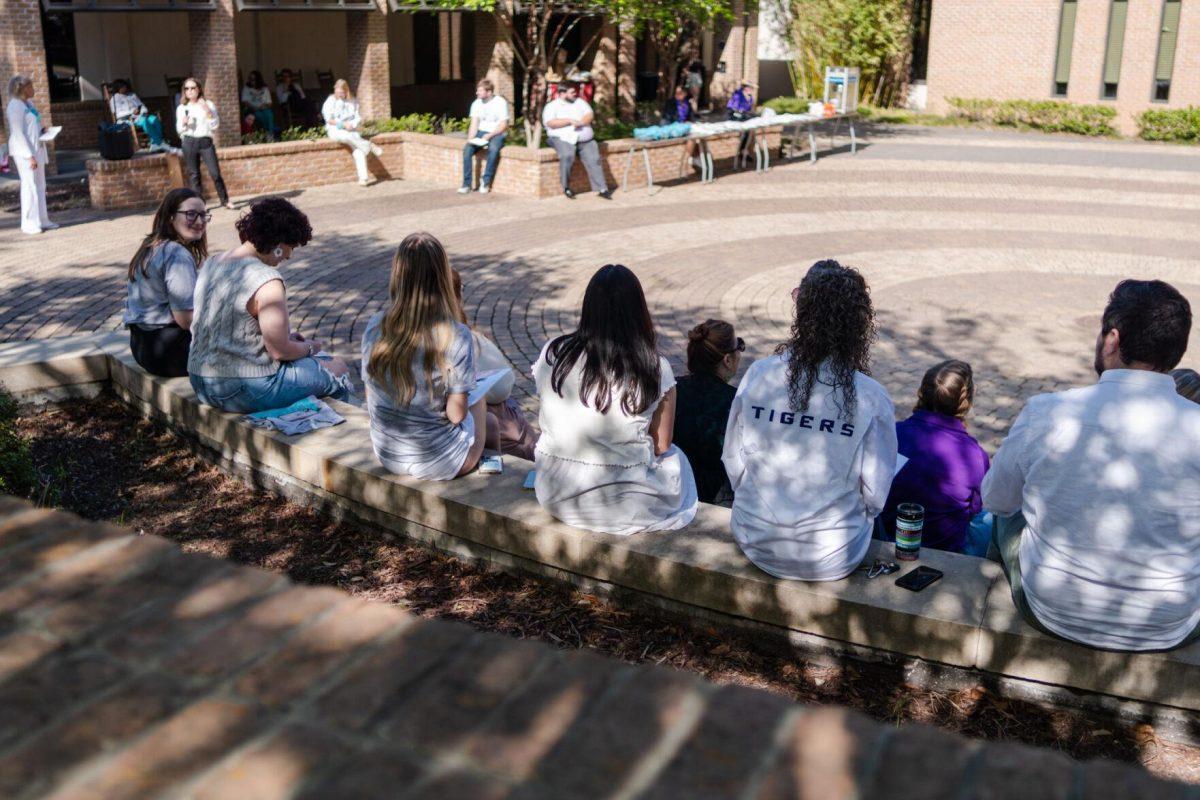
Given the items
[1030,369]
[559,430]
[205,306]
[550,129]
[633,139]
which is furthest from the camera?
[633,139]

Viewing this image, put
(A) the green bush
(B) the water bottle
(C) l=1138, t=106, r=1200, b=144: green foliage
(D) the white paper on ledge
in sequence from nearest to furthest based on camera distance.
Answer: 1. (B) the water bottle
2. (D) the white paper on ledge
3. (C) l=1138, t=106, r=1200, b=144: green foliage
4. (A) the green bush

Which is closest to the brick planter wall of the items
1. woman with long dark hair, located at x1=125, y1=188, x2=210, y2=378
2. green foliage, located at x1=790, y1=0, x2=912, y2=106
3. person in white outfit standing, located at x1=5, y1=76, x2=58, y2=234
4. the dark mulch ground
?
person in white outfit standing, located at x1=5, y1=76, x2=58, y2=234

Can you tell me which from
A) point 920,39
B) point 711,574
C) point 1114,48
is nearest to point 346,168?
point 711,574

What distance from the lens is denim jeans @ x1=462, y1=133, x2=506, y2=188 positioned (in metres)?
17.6

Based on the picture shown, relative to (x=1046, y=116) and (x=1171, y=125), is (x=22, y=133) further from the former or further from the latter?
(x=1171, y=125)

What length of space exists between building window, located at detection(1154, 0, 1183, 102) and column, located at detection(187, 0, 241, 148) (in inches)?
841

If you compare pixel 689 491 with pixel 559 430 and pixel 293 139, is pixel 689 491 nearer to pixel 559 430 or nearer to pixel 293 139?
pixel 559 430

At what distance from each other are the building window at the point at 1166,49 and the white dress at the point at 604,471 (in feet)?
94.1

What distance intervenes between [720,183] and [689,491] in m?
15.0

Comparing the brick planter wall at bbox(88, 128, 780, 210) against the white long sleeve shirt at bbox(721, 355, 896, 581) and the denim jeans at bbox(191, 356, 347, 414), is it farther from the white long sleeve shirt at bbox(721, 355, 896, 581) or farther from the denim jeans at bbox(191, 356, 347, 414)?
the white long sleeve shirt at bbox(721, 355, 896, 581)

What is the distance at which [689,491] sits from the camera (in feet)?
16.6

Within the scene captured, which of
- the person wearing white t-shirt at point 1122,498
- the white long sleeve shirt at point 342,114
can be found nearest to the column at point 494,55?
the white long sleeve shirt at point 342,114

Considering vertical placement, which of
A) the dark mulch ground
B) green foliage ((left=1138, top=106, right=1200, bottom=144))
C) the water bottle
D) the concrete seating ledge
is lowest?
the dark mulch ground

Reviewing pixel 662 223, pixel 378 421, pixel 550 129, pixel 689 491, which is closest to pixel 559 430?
pixel 689 491
